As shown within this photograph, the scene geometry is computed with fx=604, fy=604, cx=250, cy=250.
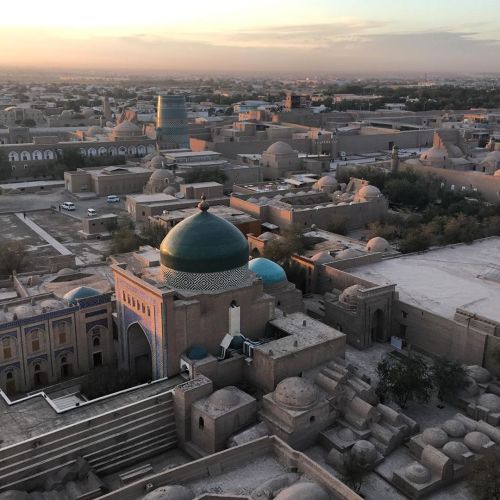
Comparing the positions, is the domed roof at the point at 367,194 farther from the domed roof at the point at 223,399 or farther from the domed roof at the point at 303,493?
the domed roof at the point at 303,493

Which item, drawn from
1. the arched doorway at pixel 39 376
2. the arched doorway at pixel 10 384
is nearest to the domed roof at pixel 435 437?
the arched doorway at pixel 39 376

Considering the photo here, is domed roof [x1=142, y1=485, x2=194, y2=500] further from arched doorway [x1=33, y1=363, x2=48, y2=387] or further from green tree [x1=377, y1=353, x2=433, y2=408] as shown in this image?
arched doorway [x1=33, y1=363, x2=48, y2=387]

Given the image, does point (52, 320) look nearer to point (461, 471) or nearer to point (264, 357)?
point (264, 357)

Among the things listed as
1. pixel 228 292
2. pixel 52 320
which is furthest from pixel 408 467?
pixel 52 320

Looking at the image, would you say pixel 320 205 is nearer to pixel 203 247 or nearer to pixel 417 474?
pixel 203 247

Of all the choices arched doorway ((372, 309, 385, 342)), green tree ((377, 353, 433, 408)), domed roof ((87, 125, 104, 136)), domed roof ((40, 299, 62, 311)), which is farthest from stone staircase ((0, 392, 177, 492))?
domed roof ((87, 125, 104, 136))

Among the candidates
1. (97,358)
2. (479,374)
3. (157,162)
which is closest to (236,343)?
(97,358)
